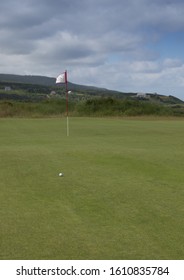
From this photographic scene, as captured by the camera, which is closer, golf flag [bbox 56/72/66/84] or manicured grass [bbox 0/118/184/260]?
manicured grass [bbox 0/118/184/260]

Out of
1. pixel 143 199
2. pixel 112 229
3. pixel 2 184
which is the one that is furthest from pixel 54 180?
pixel 112 229

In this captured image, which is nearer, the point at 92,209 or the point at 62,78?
the point at 92,209

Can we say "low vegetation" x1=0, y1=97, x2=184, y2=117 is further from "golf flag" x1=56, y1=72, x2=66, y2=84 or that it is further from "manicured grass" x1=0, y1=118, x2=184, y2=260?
"manicured grass" x1=0, y1=118, x2=184, y2=260

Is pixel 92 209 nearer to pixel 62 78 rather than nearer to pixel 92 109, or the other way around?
pixel 62 78

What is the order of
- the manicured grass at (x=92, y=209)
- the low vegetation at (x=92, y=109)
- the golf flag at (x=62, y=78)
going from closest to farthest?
1. the manicured grass at (x=92, y=209)
2. the golf flag at (x=62, y=78)
3. the low vegetation at (x=92, y=109)

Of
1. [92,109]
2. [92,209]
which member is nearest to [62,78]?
[92,209]

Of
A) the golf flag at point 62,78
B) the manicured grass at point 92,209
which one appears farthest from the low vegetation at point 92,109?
the manicured grass at point 92,209

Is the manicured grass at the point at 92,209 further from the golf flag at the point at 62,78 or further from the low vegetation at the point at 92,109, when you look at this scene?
the low vegetation at the point at 92,109

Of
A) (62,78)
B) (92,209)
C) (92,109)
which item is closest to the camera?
(92,209)

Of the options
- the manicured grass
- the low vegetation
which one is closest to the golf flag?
the manicured grass

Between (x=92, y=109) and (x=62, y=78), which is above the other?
(x=62, y=78)

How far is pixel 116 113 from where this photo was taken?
2532 inches

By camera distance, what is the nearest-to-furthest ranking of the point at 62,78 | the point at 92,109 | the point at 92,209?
the point at 92,209 → the point at 62,78 → the point at 92,109
